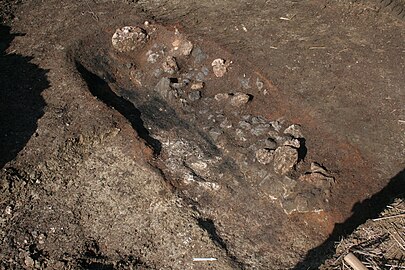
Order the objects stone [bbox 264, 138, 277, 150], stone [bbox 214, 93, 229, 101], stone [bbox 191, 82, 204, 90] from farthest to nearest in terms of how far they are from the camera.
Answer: stone [bbox 191, 82, 204, 90]
stone [bbox 214, 93, 229, 101]
stone [bbox 264, 138, 277, 150]

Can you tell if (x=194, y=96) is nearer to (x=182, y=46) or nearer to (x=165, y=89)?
(x=165, y=89)

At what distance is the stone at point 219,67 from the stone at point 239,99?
30.9 inches

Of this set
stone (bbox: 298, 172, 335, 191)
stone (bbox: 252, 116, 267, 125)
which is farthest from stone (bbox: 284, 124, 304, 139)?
stone (bbox: 298, 172, 335, 191)

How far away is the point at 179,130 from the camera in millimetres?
7844

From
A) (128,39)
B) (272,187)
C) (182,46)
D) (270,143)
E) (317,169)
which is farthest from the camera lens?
(182,46)

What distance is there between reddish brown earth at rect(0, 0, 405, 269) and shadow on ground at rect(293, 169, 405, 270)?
2 cm

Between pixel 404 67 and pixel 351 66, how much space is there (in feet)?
3.56

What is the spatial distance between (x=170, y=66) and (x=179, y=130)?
1.66 m

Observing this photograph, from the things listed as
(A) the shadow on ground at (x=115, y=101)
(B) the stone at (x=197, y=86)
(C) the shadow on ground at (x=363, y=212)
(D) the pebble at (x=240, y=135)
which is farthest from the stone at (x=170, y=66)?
(C) the shadow on ground at (x=363, y=212)

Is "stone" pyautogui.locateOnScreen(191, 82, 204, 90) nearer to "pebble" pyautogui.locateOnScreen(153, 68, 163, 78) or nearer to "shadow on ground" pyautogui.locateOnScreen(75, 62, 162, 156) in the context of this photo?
"pebble" pyautogui.locateOnScreen(153, 68, 163, 78)

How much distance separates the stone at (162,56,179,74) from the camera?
877 centimetres

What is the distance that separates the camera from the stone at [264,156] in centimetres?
714

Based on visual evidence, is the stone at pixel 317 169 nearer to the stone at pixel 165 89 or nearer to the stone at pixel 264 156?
the stone at pixel 264 156

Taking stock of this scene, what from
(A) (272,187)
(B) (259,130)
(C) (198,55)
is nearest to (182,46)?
(C) (198,55)
